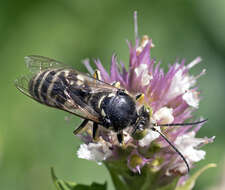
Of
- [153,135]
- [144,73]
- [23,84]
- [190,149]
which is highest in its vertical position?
[23,84]

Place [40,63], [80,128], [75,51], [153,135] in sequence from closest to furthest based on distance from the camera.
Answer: [153,135] → [80,128] → [40,63] → [75,51]

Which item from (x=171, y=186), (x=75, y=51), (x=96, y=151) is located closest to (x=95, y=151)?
(x=96, y=151)

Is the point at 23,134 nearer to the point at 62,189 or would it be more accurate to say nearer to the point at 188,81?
the point at 62,189

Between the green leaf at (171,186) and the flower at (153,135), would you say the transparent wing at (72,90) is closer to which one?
the flower at (153,135)

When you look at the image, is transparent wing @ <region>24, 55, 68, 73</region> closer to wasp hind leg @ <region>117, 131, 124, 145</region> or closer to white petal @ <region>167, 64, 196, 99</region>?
wasp hind leg @ <region>117, 131, 124, 145</region>

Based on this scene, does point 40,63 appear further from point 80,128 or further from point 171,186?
point 171,186

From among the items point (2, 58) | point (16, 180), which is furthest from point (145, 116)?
point (2, 58)

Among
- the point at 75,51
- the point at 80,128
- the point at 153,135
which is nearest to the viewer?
the point at 153,135
